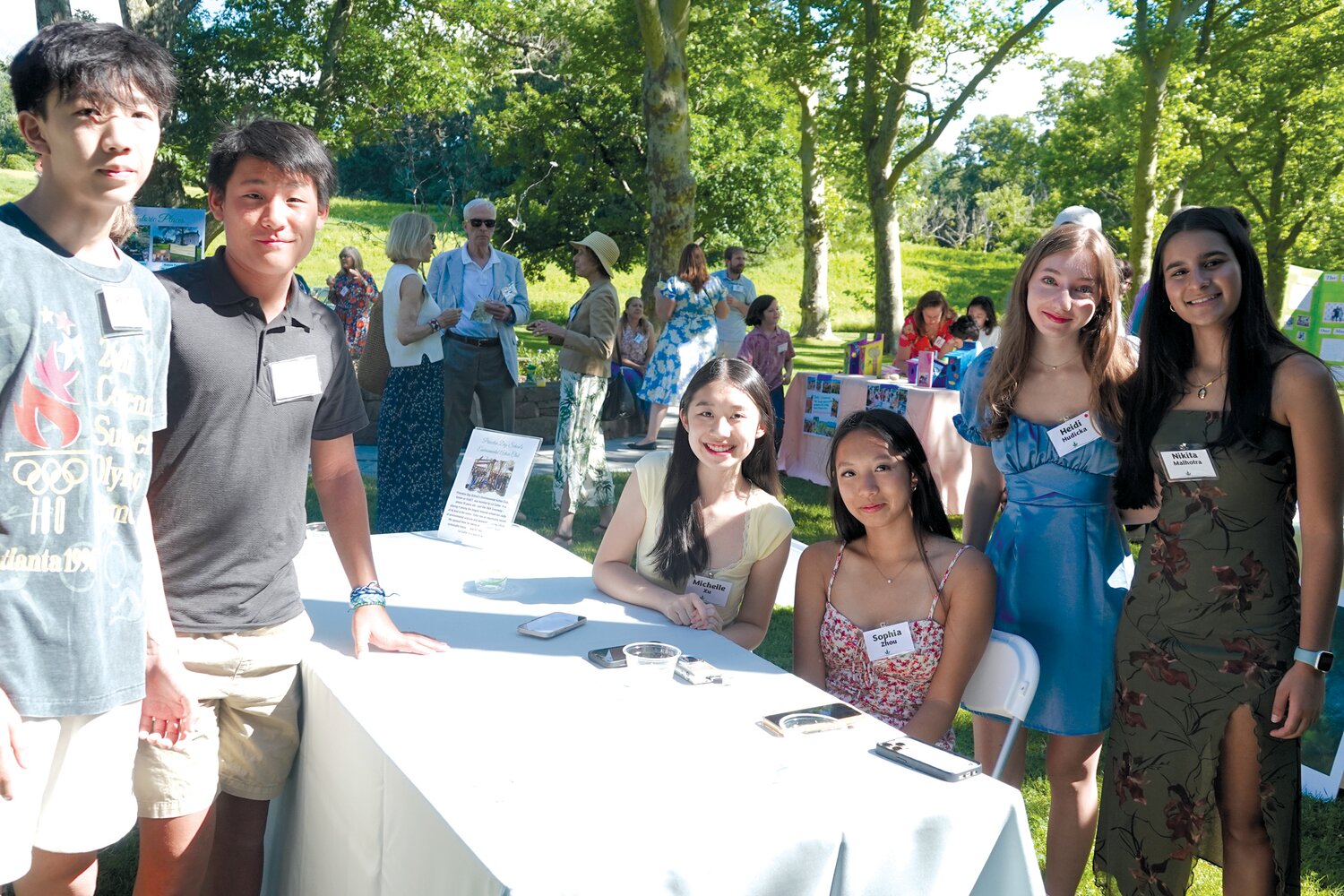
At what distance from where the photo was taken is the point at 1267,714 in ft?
6.47

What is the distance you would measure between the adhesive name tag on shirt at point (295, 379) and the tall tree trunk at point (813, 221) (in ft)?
63.4

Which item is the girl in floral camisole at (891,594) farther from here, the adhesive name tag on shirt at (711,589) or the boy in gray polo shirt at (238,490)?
the boy in gray polo shirt at (238,490)

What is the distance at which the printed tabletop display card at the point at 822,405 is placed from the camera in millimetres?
7641

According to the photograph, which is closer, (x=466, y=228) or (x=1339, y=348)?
(x=466, y=228)

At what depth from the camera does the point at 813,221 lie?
824 inches

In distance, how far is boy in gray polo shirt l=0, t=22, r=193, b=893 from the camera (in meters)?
1.33

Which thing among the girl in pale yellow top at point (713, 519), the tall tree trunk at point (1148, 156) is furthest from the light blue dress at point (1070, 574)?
the tall tree trunk at point (1148, 156)

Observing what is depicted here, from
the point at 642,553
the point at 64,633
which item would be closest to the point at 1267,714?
the point at 642,553

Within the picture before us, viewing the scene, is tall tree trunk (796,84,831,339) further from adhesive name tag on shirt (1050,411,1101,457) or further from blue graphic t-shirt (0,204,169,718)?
blue graphic t-shirt (0,204,169,718)

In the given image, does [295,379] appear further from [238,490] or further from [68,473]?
[68,473]

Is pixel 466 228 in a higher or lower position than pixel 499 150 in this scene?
lower

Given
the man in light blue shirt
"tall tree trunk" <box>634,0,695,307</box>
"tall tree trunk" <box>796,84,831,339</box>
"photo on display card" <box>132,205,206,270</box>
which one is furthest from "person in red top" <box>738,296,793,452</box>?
"tall tree trunk" <box>796,84,831,339</box>

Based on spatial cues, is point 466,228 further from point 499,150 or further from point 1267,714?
point 499,150

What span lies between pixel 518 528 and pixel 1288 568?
196 centimetres
